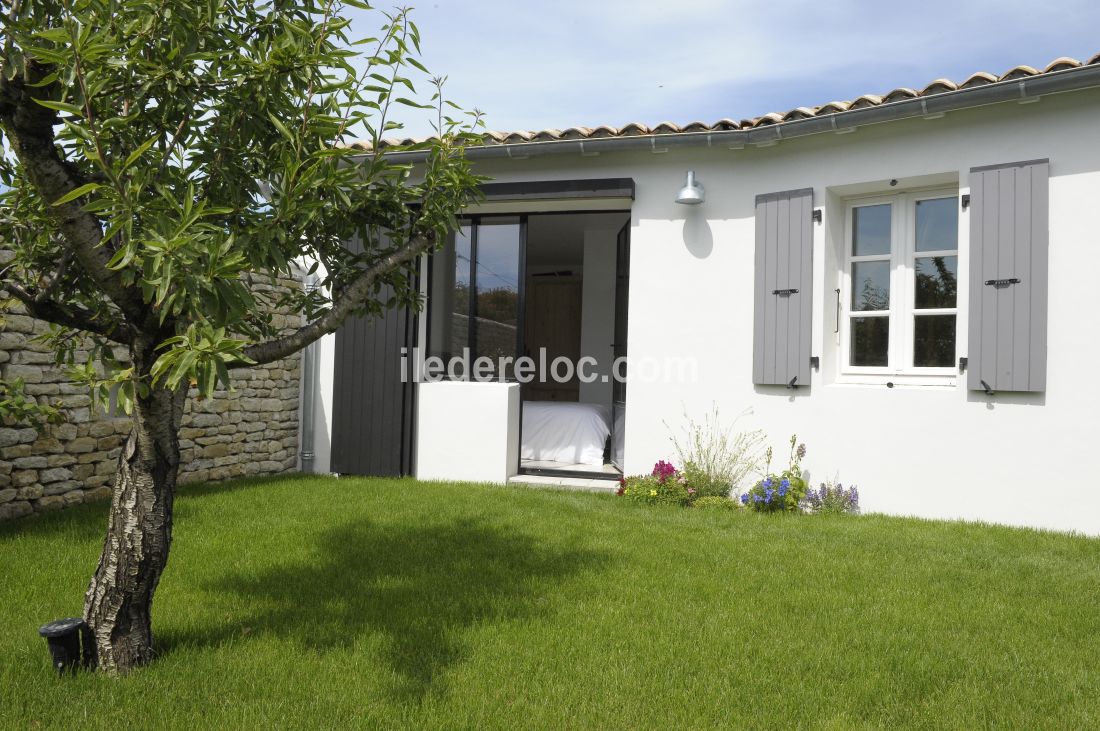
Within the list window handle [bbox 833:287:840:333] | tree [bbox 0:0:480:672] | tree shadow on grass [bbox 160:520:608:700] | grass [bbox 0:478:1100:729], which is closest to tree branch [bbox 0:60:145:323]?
tree [bbox 0:0:480:672]

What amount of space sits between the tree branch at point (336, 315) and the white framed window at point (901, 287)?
4.14 metres

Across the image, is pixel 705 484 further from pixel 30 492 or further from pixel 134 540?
pixel 30 492

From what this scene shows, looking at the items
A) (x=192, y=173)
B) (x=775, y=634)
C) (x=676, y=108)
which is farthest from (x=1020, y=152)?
(x=192, y=173)

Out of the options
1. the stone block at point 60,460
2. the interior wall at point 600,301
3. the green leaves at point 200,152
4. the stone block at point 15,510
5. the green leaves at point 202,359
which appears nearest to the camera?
the green leaves at point 202,359

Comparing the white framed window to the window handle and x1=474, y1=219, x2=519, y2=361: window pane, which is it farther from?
x1=474, y1=219, x2=519, y2=361: window pane

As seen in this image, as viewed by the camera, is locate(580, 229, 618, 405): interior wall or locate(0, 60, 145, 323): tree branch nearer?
locate(0, 60, 145, 323): tree branch

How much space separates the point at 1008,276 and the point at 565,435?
4342 millimetres

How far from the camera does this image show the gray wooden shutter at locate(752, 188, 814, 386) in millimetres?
5922

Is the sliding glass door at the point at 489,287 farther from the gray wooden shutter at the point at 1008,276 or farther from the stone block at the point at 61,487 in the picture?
the gray wooden shutter at the point at 1008,276

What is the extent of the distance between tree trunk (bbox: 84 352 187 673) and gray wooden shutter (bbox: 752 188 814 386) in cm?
472

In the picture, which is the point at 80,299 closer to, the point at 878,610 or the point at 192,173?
the point at 192,173

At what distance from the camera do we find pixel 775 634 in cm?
314

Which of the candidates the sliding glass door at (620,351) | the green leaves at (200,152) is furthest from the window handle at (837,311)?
the green leaves at (200,152)

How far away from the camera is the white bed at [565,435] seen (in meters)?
7.67
